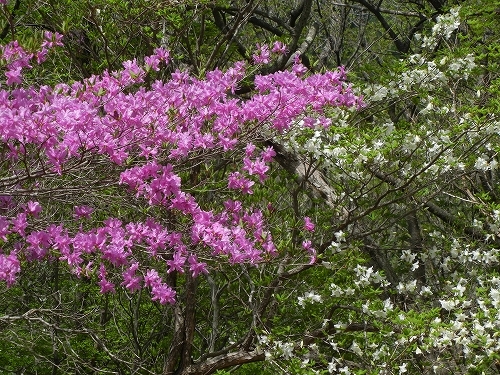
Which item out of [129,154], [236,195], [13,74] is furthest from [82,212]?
[236,195]

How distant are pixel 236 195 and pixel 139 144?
236cm

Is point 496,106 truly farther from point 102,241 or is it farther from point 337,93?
point 102,241

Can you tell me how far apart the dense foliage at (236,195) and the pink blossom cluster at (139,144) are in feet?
0.04

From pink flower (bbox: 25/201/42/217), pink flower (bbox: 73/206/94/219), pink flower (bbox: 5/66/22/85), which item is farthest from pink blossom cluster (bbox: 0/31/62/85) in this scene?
pink flower (bbox: 73/206/94/219)

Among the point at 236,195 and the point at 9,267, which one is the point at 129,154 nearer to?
the point at 9,267

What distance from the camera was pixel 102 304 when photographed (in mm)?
7453

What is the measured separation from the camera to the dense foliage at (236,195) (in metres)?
3.89

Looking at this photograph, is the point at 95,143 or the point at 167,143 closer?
the point at 95,143

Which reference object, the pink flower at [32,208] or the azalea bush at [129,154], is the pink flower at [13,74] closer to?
the azalea bush at [129,154]

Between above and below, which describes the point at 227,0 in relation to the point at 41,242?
above

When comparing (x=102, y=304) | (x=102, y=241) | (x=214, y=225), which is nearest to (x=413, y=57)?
(x=214, y=225)

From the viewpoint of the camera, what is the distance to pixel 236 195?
20.1 ft

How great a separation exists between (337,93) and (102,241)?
71.0 inches

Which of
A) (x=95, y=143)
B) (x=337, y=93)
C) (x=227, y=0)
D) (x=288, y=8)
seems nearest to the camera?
(x=95, y=143)
